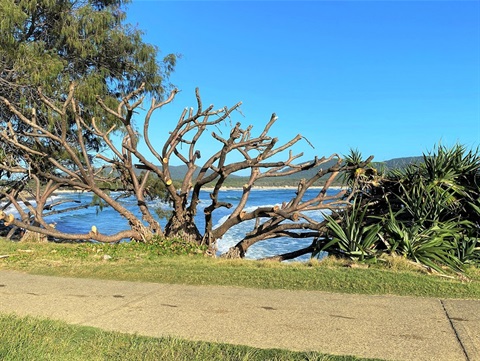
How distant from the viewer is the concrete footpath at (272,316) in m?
4.26

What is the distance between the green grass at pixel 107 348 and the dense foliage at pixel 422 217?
203 inches

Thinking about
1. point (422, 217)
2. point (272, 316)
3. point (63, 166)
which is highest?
point (63, 166)

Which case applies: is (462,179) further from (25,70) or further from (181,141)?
(25,70)

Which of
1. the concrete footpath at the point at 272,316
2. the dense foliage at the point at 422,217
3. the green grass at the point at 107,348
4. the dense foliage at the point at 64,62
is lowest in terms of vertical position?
the concrete footpath at the point at 272,316

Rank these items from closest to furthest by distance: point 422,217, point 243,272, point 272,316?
point 272,316, point 243,272, point 422,217

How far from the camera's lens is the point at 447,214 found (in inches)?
386

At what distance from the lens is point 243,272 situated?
7469 mm

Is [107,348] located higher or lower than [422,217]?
lower

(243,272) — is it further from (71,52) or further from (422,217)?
(71,52)

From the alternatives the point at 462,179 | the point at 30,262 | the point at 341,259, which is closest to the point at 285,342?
the point at 341,259

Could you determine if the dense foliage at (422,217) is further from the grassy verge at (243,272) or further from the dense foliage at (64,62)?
the dense foliage at (64,62)

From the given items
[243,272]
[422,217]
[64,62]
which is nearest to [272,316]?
[243,272]

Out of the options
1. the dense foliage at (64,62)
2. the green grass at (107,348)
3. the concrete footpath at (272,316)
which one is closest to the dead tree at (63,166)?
the dense foliage at (64,62)

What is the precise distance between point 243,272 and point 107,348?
3.61 meters
